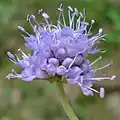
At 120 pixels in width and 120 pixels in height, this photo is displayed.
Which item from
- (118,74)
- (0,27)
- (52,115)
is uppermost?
(0,27)

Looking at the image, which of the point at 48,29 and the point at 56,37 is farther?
the point at 48,29

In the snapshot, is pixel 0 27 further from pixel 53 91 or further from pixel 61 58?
pixel 61 58

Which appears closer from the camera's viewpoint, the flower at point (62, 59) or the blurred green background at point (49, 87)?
the flower at point (62, 59)

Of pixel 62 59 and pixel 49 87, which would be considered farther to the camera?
pixel 49 87

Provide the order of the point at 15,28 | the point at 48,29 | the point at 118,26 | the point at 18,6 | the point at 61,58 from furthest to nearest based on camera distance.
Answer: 1. the point at 15,28
2. the point at 18,6
3. the point at 118,26
4. the point at 48,29
5. the point at 61,58

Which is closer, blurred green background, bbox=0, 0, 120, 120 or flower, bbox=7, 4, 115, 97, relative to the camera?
flower, bbox=7, 4, 115, 97


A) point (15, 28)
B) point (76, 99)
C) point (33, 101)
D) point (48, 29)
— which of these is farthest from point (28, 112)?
point (48, 29)

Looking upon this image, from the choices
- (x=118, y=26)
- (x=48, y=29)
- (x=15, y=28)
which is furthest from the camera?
(x=15, y=28)

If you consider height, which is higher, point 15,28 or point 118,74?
point 15,28
